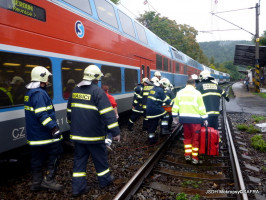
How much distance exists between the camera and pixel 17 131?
398 cm

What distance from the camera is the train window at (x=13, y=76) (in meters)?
3.78

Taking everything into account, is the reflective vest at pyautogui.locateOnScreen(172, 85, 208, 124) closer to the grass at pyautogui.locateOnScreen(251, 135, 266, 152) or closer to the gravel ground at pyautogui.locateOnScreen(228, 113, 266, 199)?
the gravel ground at pyautogui.locateOnScreen(228, 113, 266, 199)

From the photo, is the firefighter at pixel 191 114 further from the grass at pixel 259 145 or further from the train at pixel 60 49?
the train at pixel 60 49

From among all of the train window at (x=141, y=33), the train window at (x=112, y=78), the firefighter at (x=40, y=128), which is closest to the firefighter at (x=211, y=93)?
the train window at (x=112, y=78)

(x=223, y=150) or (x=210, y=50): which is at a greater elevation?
(x=210, y=50)

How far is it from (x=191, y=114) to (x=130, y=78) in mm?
4157

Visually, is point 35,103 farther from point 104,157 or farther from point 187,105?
point 187,105

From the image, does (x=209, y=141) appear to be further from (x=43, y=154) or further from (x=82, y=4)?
(x=82, y=4)

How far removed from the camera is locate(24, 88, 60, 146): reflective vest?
349cm

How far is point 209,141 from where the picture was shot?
5.16 metres

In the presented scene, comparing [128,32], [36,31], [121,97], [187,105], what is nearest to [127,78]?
[121,97]

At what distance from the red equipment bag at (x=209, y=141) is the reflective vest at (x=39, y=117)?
122 inches

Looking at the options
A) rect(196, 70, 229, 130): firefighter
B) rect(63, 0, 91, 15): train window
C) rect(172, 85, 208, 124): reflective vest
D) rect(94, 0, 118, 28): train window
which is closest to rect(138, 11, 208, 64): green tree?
rect(94, 0, 118, 28): train window

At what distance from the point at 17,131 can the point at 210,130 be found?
3752mm
